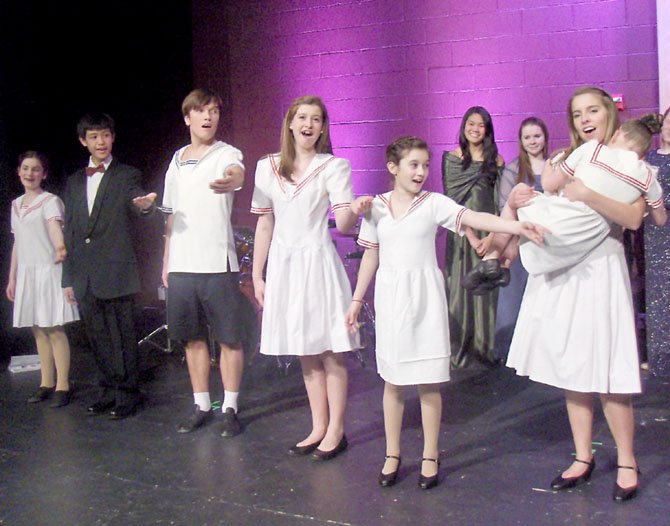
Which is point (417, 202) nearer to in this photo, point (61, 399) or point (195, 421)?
point (195, 421)

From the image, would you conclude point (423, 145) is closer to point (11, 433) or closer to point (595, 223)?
point (595, 223)

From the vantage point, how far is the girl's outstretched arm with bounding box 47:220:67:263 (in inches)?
163

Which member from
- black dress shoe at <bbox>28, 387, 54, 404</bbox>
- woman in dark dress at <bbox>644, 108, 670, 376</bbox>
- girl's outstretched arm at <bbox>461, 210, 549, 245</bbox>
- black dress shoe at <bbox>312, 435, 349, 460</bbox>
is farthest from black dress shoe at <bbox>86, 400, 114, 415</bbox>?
woman in dark dress at <bbox>644, 108, 670, 376</bbox>

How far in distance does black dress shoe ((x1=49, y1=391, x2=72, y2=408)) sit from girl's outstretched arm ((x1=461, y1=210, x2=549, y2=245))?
2.37m

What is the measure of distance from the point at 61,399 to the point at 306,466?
1613 mm

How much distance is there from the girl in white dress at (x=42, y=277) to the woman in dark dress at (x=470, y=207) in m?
2.02

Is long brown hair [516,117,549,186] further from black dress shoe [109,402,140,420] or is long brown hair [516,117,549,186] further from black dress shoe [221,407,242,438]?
black dress shoe [109,402,140,420]

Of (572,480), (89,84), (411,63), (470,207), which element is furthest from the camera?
(89,84)

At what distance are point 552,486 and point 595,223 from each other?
2.95ft

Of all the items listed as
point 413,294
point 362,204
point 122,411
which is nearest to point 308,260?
point 362,204

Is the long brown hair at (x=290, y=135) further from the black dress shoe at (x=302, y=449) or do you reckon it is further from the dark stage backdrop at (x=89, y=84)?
the dark stage backdrop at (x=89, y=84)

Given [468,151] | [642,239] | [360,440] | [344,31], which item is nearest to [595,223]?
[360,440]

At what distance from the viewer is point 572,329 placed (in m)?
2.75

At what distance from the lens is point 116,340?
398cm
